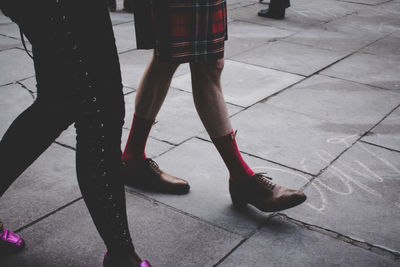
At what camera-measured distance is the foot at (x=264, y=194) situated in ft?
7.84

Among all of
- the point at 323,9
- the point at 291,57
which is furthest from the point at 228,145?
the point at 323,9

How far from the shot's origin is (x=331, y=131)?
11.4 feet

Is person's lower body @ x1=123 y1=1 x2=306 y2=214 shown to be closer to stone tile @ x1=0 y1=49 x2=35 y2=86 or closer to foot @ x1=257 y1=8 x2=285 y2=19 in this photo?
stone tile @ x1=0 y1=49 x2=35 y2=86

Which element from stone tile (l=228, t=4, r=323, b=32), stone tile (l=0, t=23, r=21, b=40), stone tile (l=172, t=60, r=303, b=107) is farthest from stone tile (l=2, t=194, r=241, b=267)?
stone tile (l=228, t=4, r=323, b=32)

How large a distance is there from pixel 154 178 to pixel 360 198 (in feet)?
3.70

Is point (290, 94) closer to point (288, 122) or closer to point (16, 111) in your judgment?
point (288, 122)

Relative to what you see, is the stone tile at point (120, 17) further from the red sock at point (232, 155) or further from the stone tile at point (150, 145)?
the red sock at point (232, 155)

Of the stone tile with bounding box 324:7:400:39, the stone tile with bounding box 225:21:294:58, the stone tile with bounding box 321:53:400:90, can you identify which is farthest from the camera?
the stone tile with bounding box 324:7:400:39

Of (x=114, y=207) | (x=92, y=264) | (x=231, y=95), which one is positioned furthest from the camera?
(x=231, y=95)

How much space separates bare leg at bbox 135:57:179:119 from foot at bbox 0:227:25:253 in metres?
0.85

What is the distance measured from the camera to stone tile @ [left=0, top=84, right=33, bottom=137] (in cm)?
348

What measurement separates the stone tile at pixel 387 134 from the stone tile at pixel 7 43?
12.4 feet

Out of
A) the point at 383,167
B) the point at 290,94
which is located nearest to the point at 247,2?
the point at 290,94

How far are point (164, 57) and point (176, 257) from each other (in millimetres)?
885
